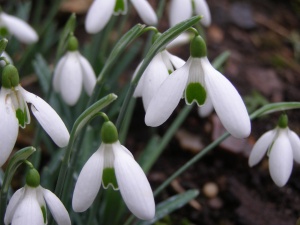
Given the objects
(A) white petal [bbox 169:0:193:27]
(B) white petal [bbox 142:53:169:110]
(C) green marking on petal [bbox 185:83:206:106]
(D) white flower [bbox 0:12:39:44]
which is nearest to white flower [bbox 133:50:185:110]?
(B) white petal [bbox 142:53:169:110]

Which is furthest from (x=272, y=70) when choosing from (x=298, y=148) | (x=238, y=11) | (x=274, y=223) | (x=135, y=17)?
(x=298, y=148)

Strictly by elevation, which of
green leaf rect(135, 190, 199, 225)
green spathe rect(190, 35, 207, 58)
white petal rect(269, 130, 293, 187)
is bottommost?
green leaf rect(135, 190, 199, 225)

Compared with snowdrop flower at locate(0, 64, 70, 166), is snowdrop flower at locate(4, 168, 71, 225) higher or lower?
lower

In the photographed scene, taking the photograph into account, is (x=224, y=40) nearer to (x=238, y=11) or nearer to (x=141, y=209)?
(x=238, y=11)

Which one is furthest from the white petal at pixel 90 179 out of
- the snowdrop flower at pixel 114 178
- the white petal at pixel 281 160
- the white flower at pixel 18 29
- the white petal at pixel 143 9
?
the white flower at pixel 18 29

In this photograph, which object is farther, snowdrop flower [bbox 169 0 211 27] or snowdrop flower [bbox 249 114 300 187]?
snowdrop flower [bbox 169 0 211 27]

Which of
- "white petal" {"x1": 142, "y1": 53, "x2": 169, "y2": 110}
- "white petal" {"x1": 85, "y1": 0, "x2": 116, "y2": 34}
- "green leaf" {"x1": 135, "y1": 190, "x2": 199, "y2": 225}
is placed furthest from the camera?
"green leaf" {"x1": 135, "y1": 190, "x2": 199, "y2": 225}

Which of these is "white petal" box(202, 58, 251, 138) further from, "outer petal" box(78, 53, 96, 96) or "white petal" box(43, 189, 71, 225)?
"outer petal" box(78, 53, 96, 96)

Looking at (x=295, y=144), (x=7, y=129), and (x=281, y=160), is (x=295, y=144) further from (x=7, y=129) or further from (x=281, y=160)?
(x=7, y=129)
